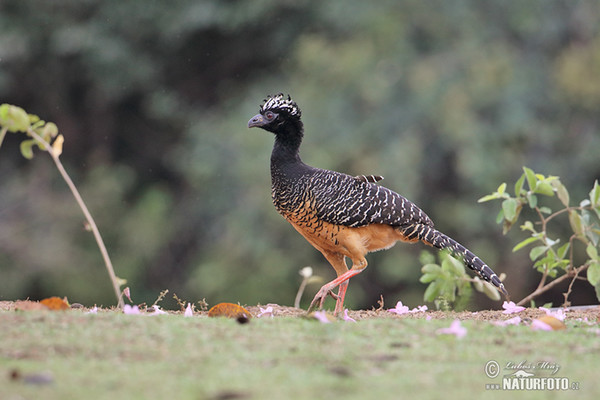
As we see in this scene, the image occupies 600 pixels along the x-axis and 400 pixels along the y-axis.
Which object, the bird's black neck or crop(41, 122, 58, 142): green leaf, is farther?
the bird's black neck

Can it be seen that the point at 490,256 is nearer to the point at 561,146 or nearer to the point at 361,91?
the point at 561,146

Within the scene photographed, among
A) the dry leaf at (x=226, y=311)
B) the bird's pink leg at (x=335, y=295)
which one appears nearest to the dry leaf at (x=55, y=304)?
the dry leaf at (x=226, y=311)

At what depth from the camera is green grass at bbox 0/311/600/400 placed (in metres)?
2.23

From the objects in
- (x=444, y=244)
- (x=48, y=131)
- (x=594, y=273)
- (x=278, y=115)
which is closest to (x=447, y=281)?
(x=444, y=244)

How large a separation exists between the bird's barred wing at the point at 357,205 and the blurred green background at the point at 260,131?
6.43 metres

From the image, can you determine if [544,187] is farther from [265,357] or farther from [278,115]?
[265,357]

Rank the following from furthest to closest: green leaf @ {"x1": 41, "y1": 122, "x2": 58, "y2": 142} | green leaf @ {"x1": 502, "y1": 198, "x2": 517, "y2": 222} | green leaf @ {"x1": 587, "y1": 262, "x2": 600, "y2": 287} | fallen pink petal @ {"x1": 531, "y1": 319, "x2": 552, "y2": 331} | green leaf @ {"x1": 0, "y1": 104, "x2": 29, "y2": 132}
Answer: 1. green leaf @ {"x1": 502, "y1": 198, "x2": 517, "y2": 222}
2. green leaf @ {"x1": 587, "y1": 262, "x2": 600, "y2": 287}
3. green leaf @ {"x1": 41, "y1": 122, "x2": 58, "y2": 142}
4. green leaf @ {"x1": 0, "y1": 104, "x2": 29, "y2": 132}
5. fallen pink petal @ {"x1": 531, "y1": 319, "x2": 552, "y2": 331}

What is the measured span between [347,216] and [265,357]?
2.60 metres

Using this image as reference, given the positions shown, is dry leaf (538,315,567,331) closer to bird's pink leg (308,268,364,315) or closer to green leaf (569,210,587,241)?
bird's pink leg (308,268,364,315)

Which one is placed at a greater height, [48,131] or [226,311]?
[48,131]

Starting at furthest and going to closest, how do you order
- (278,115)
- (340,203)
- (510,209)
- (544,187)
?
1. (278,115)
2. (340,203)
3. (510,209)
4. (544,187)

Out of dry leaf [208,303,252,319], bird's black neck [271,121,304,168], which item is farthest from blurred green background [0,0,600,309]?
dry leaf [208,303,252,319]

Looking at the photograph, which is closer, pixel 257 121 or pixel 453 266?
pixel 453 266

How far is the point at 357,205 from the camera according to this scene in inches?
206
